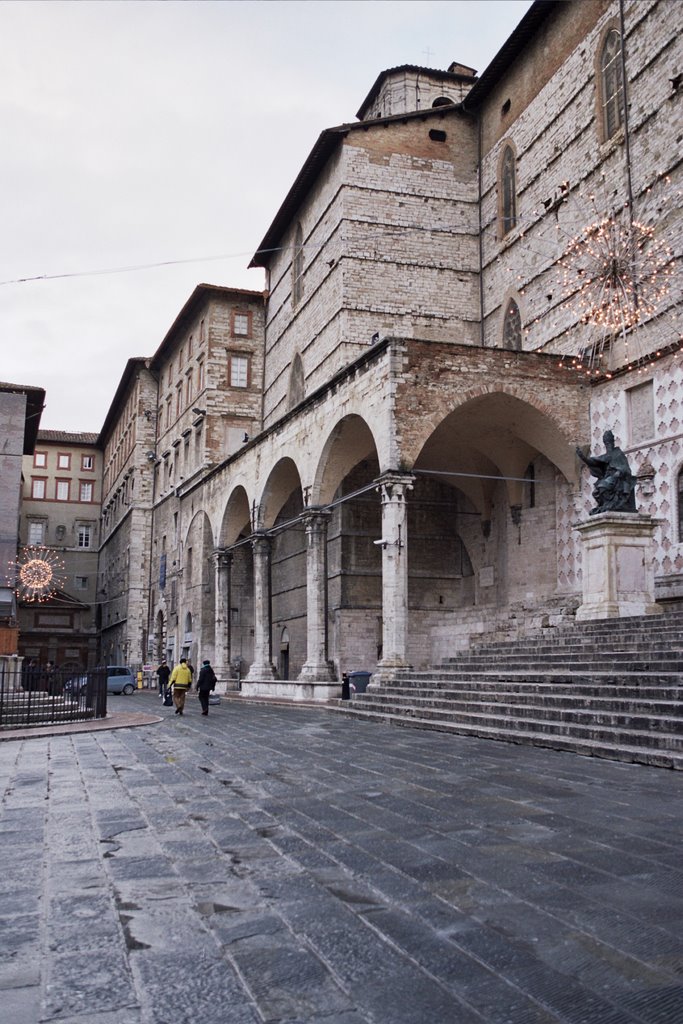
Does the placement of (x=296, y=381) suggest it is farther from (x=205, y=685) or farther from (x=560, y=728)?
(x=560, y=728)

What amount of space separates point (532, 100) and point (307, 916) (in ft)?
76.2

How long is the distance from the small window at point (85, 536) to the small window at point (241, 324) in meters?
31.9

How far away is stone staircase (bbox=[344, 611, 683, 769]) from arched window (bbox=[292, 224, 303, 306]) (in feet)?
58.6

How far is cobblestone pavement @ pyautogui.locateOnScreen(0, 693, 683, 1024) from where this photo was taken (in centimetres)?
283

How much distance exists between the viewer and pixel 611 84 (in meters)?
19.7

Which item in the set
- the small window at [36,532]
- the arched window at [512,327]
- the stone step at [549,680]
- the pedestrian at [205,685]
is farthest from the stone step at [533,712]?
the small window at [36,532]

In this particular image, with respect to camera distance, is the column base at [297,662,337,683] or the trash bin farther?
the column base at [297,662,337,683]

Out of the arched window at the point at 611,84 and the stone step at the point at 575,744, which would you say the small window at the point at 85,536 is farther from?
the stone step at the point at 575,744

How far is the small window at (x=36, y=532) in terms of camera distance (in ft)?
205

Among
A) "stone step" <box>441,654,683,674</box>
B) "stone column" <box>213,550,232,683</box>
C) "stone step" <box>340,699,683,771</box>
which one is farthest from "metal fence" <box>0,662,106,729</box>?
"stone column" <box>213,550,232,683</box>

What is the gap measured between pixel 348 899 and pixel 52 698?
39.2ft

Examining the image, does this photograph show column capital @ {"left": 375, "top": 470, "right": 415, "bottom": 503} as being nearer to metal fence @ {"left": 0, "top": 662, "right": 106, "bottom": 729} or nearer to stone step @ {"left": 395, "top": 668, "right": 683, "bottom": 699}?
stone step @ {"left": 395, "top": 668, "right": 683, "bottom": 699}

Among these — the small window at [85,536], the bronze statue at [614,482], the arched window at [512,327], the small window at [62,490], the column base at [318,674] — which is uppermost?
the small window at [62,490]

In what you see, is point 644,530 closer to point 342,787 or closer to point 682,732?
point 682,732
